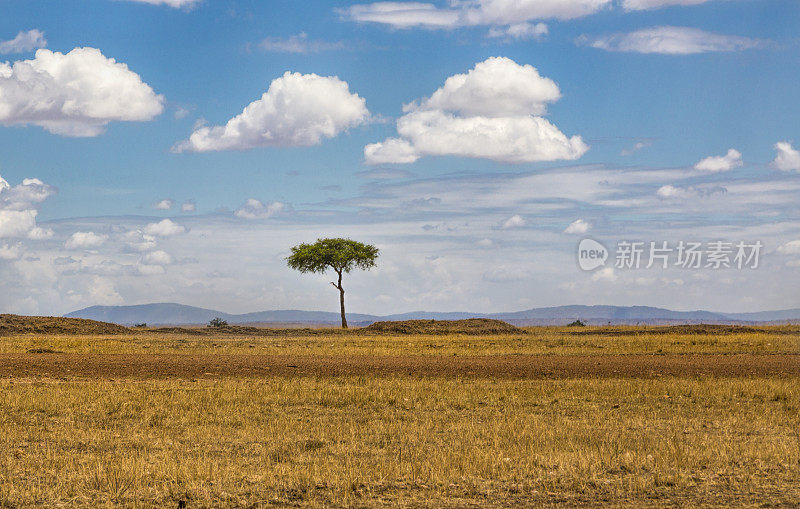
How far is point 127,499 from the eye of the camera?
1123 cm

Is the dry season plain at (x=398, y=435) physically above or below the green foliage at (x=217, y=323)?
below

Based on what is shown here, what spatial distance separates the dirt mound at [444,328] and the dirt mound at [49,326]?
2182 cm

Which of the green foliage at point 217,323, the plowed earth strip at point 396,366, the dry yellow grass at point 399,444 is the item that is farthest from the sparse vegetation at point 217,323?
the dry yellow grass at point 399,444

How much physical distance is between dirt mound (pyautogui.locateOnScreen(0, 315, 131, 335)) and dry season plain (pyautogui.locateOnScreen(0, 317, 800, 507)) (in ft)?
125

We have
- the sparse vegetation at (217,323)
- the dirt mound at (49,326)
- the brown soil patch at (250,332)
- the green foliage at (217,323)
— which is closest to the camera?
the dirt mound at (49,326)

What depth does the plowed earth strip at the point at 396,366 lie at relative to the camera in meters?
27.8

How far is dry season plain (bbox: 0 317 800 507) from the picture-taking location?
38.2 ft

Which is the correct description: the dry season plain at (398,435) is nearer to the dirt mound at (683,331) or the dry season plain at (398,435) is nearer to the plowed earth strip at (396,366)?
the plowed earth strip at (396,366)

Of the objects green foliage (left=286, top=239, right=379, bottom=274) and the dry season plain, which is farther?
green foliage (left=286, top=239, right=379, bottom=274)

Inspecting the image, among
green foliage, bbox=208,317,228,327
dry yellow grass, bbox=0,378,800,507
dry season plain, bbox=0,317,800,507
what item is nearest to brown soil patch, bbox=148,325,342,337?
green foliage, bbox=208,317,228,327

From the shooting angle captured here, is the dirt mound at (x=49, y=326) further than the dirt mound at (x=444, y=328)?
No

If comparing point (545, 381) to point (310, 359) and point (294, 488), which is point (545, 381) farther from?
point (294, 488)

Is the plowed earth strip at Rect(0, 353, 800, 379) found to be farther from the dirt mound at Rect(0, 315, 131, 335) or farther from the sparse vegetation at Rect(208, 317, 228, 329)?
the sparse vegetation at Rect(208, 317, 228, 329)

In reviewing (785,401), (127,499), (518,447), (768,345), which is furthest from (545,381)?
(768,345)
